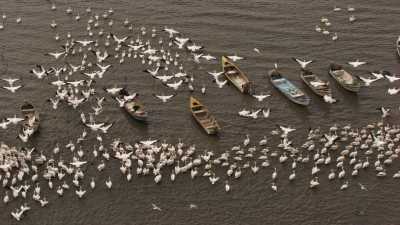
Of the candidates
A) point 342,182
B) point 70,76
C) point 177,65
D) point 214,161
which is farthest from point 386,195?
point 70,76

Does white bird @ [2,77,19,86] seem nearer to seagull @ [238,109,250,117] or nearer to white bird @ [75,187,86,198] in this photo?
white bird @ [75,187,86,198]

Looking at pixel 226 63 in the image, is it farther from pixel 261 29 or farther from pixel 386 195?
pixel 386 195

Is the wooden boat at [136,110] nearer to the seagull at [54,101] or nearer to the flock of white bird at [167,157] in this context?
the flock of white bird at [167,157]

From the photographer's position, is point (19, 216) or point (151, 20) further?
point (151, 20)

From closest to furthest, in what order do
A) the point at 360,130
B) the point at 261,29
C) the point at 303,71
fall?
the point at 360,130
the point at 303,71
the point at 261,29

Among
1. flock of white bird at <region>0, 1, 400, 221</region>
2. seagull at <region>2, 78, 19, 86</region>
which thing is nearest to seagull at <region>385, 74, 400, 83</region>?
flock of white bird at <region>0, 1, 400, 221</region>

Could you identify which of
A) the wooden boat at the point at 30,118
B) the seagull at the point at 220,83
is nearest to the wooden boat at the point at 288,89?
the seagull at the point at 220,83
